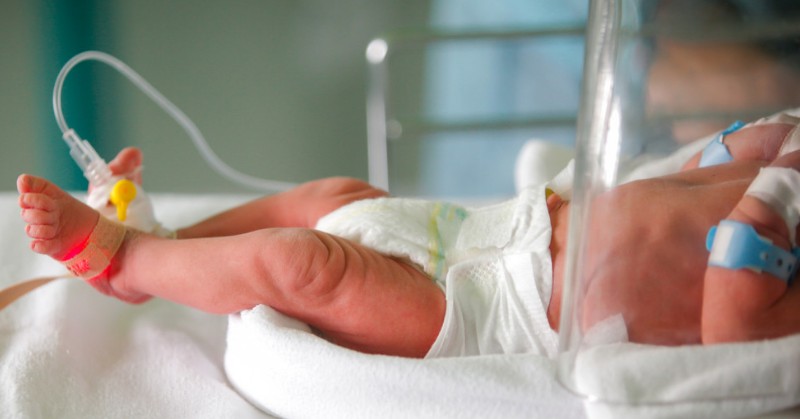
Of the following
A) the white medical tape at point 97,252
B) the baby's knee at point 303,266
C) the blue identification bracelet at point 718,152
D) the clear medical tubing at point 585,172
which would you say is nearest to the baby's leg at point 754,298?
the clear medical tubing at point 585,172

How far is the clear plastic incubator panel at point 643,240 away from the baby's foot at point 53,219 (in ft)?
1.82

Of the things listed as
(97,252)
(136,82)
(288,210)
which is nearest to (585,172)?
(288,210)

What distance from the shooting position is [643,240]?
2.78 feet

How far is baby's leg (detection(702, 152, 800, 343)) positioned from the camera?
753 millimetres

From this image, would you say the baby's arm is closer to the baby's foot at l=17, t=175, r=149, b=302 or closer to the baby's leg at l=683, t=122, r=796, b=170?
the baby's foot at l=17, t=175, r=149, b=302

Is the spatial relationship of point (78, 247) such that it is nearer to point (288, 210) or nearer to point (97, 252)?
point (97, 252)

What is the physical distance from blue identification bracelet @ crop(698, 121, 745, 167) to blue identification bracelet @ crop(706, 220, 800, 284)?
29 centimetres

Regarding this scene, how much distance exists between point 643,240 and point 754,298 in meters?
0.13

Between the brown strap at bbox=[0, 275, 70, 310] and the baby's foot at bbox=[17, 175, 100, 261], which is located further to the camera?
the brown strap at bbox=[0, 275, 70, 310]

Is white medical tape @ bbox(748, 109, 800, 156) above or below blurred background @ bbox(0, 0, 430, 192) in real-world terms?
above

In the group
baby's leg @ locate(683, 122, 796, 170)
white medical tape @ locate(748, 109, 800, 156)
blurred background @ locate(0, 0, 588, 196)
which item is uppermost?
white medical tape @ locate(748, 109, 800, 156)

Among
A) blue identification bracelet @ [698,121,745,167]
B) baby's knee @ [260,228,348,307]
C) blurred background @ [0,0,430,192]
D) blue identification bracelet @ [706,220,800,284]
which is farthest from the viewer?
blurred background @ [0,0,430,192]

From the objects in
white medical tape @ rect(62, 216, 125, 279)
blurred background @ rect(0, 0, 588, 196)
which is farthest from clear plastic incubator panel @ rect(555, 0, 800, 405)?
blurred background @ rect(0, 0, 588, 196)

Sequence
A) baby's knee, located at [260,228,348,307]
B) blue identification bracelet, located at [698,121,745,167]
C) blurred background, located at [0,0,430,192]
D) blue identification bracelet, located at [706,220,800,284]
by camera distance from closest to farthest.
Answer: blue identification bracelet, located at [706,220,800,284] < baby's knee, located at [260,228,348,307] < blue identification bracelet, located at [698,121,745,167] < blurred background, located at [0,0,430,192]
